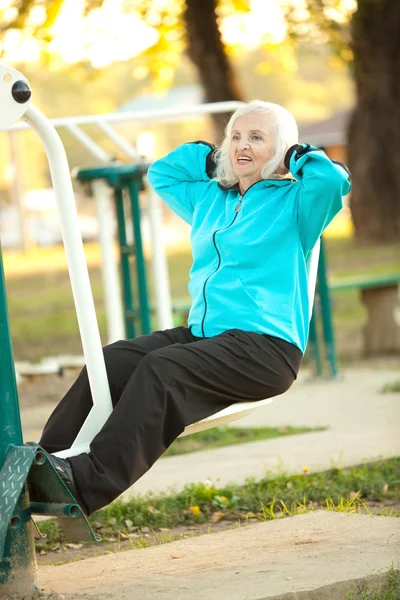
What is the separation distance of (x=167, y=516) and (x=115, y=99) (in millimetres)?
86932

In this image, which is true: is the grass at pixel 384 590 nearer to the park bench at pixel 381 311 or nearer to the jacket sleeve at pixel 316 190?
the jacket sleeve at pixel 316 190

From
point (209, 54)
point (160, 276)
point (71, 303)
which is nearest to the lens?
point (160, 276)

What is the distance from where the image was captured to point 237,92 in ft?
53.9

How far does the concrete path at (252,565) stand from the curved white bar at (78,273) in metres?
0.42

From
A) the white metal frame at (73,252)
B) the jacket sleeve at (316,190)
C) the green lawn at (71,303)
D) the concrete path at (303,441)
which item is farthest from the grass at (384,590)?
the green lawn at (71,303)

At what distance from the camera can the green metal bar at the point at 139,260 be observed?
6566 mm

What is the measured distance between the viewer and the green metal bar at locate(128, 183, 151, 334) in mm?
6566

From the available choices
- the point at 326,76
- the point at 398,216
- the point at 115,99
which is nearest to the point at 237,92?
the point at 398,216

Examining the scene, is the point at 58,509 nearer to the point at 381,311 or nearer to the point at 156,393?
the point at 156,393

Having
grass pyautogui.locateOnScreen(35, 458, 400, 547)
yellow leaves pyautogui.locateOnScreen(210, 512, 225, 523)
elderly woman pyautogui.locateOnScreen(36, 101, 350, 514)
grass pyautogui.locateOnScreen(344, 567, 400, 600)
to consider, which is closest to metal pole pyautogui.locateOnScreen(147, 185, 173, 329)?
grass pyautogui.locateOnScreen(35, 458, 400, 547)

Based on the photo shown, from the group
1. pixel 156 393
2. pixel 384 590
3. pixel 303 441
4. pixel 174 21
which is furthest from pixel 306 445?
pixel 174 21

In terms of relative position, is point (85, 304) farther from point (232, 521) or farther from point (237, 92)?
point (237, 92)

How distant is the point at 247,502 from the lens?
433cm

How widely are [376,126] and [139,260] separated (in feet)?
34.8
